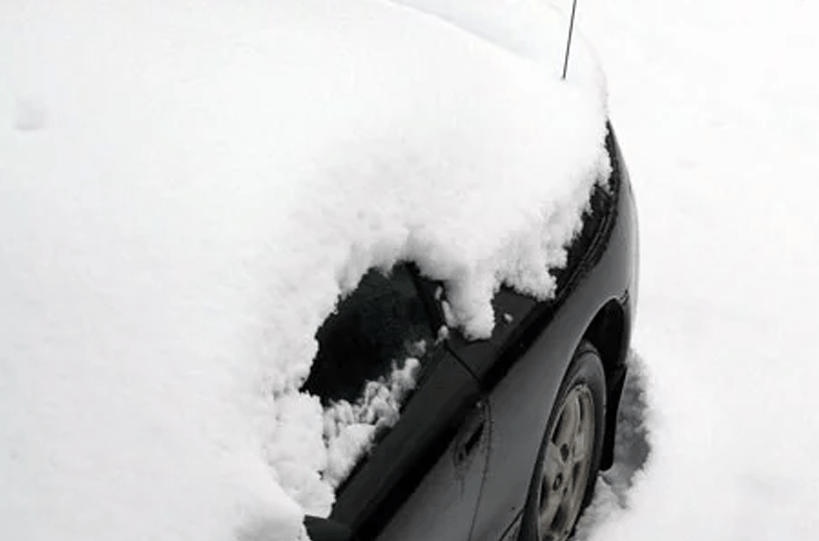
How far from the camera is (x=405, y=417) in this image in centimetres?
217

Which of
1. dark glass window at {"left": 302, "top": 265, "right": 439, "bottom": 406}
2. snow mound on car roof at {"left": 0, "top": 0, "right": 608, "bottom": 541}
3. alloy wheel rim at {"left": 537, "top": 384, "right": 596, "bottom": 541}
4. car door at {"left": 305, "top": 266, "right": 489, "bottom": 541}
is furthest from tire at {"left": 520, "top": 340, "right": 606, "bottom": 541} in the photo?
dark glass window at {"left": 302, "top": 265, "right": 439, "bottom": 406}

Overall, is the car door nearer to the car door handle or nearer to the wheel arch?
the car door handle

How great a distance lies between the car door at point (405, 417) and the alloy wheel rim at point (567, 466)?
1.70ft

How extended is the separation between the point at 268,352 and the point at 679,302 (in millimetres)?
2596

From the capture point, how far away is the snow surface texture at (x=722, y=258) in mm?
3473

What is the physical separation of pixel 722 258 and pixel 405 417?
8.51 ft

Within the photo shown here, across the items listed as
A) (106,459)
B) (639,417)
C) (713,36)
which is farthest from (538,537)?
(713,36)

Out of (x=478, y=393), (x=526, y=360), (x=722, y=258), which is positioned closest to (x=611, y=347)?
(x=526, y=360)

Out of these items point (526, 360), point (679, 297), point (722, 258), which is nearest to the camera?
point (526, 360)

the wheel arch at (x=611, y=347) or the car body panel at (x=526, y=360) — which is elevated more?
the car body panel at (x=526, y=360)

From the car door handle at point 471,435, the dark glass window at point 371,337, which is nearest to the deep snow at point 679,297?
the dark glass window at point 371,337

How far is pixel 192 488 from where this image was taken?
1.72 m

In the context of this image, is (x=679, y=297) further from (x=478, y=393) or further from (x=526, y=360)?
(x=478, y=393)

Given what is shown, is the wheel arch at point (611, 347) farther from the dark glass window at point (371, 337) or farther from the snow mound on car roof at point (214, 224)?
the dark glass window at point (371, 337)
